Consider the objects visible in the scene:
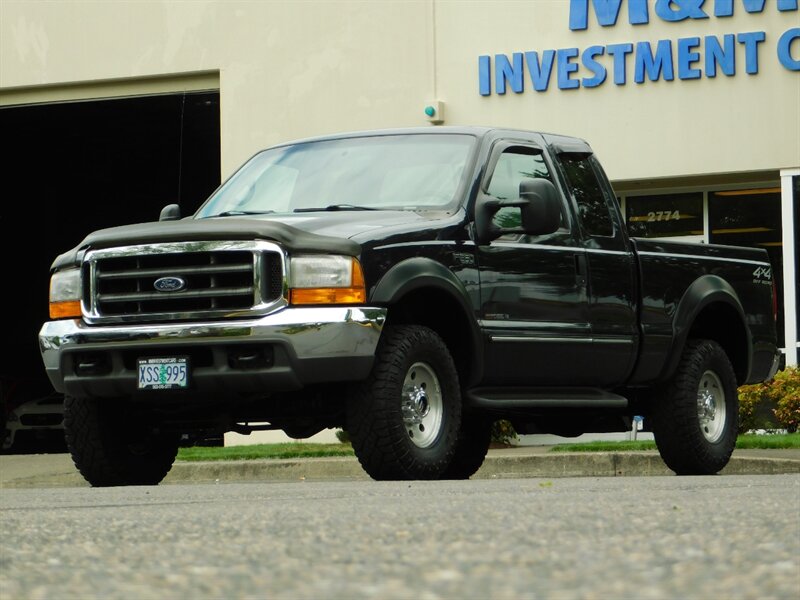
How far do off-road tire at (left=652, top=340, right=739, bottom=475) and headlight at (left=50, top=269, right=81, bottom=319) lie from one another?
3.94 meters

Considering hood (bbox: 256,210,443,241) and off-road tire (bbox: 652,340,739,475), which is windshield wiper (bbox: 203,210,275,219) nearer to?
hood (bbox: 256,210,443,241)

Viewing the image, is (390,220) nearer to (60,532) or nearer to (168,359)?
(168,359)

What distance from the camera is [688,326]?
35.7 feet

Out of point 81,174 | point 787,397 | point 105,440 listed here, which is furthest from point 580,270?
A: point 81,174

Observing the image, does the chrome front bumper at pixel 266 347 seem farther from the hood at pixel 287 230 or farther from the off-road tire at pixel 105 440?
the off-road tire at pixel 105 440

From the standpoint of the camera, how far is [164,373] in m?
8.56

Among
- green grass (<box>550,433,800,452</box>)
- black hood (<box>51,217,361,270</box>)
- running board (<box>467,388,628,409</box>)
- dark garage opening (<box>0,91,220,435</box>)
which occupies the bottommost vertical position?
green grass (<box>550,433,800,452</box>)

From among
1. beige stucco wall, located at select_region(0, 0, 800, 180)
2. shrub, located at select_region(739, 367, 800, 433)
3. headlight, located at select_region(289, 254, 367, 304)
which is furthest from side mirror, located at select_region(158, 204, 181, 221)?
beige stucco wall, located at select_region(0, 0, 800, 180)

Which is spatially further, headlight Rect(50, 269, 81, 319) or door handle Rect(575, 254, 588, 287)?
door handle Rect(575, 254, 588, 287)

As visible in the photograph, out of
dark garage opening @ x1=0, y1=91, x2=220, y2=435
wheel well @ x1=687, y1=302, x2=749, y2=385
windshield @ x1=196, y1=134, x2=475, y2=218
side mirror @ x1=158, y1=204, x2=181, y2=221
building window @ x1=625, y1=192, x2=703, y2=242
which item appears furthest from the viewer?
dark garage opening @ x1=0, y1=91, x2=220, y2=435

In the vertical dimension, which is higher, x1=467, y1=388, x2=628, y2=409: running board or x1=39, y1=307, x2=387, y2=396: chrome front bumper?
x1=39, y1=307, x2=387, y2=396: chrome front bumper

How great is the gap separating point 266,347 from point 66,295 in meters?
1.47

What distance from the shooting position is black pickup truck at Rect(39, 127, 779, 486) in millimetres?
8445

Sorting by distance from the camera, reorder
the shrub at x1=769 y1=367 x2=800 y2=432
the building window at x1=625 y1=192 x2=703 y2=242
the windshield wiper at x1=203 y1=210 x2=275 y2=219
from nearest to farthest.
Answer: the windshield wiper at x1=203 y1=210 x2=275 y2=219, the shrub at x1=769 y1=367 x2=800 y2=432, the building window at x1=625 y1=192 x2=703 y2=242
